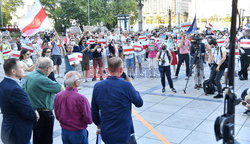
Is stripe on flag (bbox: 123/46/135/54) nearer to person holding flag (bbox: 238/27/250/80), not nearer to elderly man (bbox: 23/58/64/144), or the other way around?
person holding flag (bbox: 238/27/250/80)

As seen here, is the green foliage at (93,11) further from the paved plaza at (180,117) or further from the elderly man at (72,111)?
the elderly man at (72,111)

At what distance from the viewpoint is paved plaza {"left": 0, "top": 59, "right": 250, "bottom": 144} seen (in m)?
5.67

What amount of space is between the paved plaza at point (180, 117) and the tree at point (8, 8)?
164 feet

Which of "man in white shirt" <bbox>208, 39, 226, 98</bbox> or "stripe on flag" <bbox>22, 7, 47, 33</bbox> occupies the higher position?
"stripe on flag" <bbox>22, 7, 47, 33</bbox>

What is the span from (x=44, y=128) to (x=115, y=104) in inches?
63.0

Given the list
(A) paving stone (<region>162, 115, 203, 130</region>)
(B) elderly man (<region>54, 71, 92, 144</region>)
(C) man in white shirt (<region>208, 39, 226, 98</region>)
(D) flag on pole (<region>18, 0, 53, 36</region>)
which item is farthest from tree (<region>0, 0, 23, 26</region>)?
(B) elderly man (<region>54, 71, 92, 144</region>)

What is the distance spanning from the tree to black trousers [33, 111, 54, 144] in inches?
2144

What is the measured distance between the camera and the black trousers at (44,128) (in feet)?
14.1

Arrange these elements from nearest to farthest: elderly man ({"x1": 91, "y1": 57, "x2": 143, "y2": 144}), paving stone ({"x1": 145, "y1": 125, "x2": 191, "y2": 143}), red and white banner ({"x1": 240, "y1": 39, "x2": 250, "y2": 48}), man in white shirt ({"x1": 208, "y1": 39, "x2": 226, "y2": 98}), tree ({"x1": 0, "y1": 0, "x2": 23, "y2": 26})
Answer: elderly man ({"x1": 91, "y1": 57, "x2": 143, "y2": 144}) < paving stone ({"x1": 145, "y1": 125, "x2": 191, "y2": 143}) < man in white shirt ({"x1": 208, "y1": 39, "x2": 226, "y2": 98}) < red and white banner ({"x1": 240, "y1": 39, "x2": 250, "y2": 48}) < tree ({"x1": 0, "y1": 0, "x2": 23, "y2": 26})

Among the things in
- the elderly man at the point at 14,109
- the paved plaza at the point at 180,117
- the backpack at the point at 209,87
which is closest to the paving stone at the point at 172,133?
the paved plaza at the point at 180,117

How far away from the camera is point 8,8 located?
185ft

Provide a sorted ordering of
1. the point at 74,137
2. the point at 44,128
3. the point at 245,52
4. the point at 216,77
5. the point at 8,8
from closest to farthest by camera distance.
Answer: the point at 74,137 → the point at 44,128 → the point at 216,77 → the point at 245,52 → the point at 8,8

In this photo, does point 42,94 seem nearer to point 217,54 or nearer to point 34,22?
point 34,22

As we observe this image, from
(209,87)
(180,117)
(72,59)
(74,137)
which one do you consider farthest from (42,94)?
(209,87)
